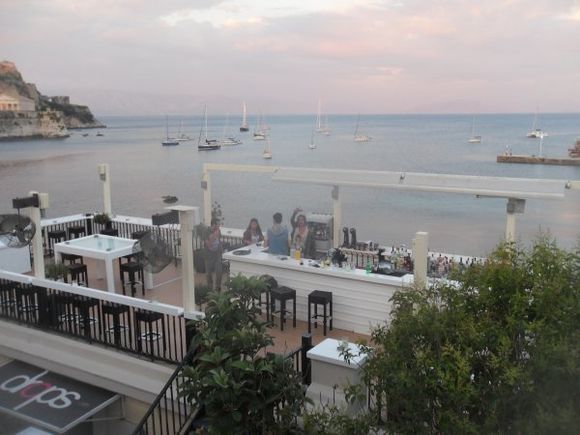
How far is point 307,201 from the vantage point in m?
38.0

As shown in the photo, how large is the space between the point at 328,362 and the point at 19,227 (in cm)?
524

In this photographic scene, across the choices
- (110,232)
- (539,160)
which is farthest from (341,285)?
(539,160)

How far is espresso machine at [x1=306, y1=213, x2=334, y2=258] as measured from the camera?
27.4ft

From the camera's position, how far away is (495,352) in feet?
9.61

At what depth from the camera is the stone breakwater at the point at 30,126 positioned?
123062 millimetres

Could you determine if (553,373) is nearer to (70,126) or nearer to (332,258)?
(332,258)

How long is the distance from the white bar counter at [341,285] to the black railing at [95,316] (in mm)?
1463

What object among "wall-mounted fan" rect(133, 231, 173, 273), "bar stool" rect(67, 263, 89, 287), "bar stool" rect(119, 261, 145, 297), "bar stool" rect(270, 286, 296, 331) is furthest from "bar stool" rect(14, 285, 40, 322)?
"bar stool" rect(270, 286, 296, 331)

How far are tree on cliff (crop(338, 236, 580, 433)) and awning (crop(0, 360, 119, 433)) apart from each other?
14.0ft

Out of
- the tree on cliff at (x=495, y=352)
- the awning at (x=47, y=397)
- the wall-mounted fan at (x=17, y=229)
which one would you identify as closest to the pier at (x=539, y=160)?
the wall-mounted fan at (x=17, y=229)

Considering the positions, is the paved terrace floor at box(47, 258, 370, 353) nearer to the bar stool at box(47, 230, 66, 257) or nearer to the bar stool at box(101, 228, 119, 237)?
the bar stool at box(101, 228, 119, 237)

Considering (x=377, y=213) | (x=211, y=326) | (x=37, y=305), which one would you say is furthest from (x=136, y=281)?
(x=377, y=213)

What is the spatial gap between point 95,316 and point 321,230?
339 centimetres

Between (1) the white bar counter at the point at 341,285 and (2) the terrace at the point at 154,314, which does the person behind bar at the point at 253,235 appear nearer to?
(2) the terrace at the point at 154,314
